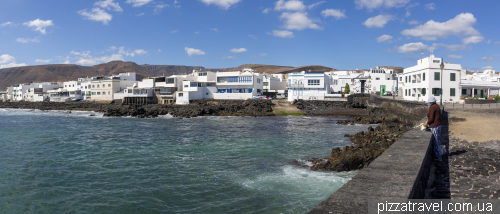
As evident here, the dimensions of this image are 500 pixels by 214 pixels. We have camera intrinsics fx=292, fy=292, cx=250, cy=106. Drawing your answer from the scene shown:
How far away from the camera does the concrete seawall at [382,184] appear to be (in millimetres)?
3701

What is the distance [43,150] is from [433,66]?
120ft

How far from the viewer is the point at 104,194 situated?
32.2 ft

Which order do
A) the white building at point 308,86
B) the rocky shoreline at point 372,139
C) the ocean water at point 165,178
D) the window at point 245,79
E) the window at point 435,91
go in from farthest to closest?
the window at point 245,79
the white building at point 308,86
the window at point 435,91
the rocky shoreline at point 372,139
the ocean water at point 165,178

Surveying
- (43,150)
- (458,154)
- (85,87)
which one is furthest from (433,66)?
(85,87)

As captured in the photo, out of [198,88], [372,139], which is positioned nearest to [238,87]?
[198,88]

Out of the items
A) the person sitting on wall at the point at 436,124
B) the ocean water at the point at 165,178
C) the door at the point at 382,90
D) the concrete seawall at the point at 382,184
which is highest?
the door at the point at 382,90

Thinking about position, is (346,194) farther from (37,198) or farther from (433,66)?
(433,66)

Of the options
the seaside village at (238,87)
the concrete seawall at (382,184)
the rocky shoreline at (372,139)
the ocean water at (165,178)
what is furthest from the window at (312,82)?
the concrete seawall at (382,184)

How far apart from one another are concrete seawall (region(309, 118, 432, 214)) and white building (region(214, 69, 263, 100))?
53.6 meters

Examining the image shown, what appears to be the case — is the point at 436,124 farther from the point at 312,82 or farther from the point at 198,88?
the point at 198,88

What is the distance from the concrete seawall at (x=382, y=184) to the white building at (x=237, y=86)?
53.6 meters

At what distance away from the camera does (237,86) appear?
2440 inches

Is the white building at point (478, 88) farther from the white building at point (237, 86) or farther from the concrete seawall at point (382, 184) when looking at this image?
the concrete seawall at point (382, 184)

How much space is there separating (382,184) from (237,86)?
58.0 m
